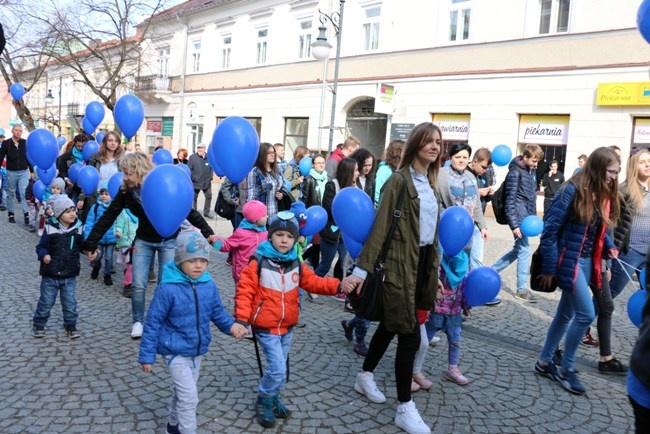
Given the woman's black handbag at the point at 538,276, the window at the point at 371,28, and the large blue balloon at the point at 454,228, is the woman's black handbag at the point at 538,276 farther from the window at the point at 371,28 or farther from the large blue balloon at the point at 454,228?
the window at the point at 371,28

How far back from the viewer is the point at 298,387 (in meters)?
3.93

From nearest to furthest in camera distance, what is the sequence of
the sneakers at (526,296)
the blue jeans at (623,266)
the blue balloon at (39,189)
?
the blue jeans at (623,266) < the sneakers at (526,296) < the blue balloon at (39,189)

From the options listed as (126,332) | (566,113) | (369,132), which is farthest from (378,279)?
(369,132)

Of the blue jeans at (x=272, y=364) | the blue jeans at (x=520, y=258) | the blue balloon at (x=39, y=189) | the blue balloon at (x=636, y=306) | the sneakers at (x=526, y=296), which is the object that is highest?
the blue balloon at (x=636, y=306)

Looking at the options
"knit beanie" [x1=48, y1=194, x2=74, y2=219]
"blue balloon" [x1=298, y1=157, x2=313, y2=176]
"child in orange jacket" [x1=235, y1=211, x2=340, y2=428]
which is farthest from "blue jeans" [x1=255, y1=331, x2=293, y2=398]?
"blue balloon" [x1=298, y1=157, x2=313, y2=176]

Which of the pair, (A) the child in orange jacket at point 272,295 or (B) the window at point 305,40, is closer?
(A) the child in orange jacket at point 272,295

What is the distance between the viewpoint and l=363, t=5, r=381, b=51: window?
19766 mm

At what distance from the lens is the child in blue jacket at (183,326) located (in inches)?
117

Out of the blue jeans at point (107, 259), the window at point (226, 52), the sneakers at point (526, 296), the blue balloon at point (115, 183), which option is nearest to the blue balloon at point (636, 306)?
the sneakers at point (526, 296)

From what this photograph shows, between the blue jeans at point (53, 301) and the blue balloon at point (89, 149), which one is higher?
the blue balloon at point (89, 149)

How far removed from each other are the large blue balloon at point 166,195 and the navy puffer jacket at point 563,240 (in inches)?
105

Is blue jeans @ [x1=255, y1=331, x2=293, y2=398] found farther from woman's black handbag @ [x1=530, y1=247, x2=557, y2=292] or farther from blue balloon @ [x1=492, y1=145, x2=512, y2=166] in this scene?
blue balloon @ [x1=492, y1=145, x2=512, y2=166]

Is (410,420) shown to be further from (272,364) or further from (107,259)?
(107,259)

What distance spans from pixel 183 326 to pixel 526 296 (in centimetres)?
519
